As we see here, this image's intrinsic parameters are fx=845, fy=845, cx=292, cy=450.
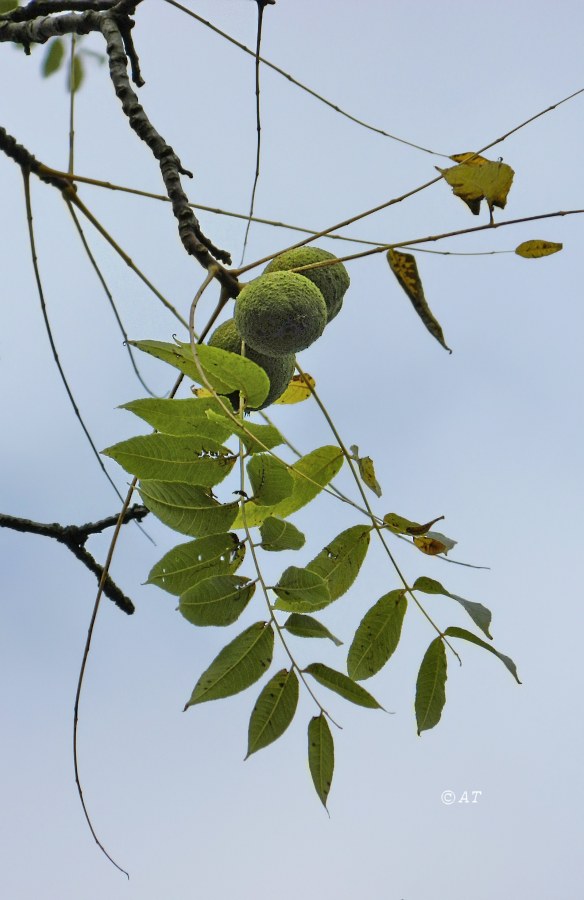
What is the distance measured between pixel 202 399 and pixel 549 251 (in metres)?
0.68

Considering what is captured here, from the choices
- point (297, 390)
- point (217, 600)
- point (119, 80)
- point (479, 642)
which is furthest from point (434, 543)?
point (119, 80)

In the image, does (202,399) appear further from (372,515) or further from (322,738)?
(322,738)

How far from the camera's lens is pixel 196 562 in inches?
56.5

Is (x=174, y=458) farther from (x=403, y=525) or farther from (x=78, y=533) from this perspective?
(x=78, y=533)

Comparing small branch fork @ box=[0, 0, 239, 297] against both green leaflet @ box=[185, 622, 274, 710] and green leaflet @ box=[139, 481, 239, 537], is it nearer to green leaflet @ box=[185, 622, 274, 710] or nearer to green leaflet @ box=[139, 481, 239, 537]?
green leaflet @ box=[139, 481, 239, 537]

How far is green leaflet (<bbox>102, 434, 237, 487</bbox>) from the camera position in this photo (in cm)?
140

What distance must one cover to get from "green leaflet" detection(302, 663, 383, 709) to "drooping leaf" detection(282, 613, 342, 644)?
6 centimetres

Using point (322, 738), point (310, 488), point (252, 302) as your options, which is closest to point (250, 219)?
point (252, 302)

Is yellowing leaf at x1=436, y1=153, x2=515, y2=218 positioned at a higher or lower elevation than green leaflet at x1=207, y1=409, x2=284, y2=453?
higher

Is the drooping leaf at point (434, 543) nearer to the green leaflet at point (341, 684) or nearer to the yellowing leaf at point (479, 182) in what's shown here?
the green leaflet at point (341, 684)

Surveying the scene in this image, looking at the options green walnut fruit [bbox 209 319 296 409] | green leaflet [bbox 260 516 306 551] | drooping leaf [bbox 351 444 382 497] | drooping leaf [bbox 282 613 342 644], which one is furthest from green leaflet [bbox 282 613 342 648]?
green walnut fruit [bbox 209 319 296 409]

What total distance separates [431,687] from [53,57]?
224 cm

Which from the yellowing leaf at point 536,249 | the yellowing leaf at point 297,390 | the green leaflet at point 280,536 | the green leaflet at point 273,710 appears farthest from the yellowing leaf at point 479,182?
the green leaflet at point 273,710

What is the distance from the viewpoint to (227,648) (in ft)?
4.53
